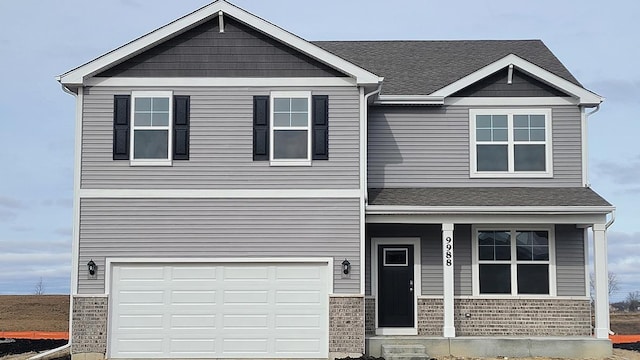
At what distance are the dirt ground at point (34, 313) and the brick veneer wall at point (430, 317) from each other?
1487cm

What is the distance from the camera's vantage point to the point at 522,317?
18469 millimetres

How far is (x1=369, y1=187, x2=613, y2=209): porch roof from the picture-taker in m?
17.6

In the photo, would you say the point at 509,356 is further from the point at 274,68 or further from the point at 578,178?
the point at 274,68

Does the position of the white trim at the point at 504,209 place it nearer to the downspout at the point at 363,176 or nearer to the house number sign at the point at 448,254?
the downspout at the point at 363,176

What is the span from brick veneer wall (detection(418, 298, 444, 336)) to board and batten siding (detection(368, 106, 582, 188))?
8.46 feet

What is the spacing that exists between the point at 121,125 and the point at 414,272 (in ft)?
22.7

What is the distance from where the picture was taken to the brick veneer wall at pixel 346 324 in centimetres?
1694

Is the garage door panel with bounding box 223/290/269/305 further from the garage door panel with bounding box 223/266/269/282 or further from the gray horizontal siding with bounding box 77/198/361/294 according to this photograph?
the gray horizontal siding with bounding box 77/198/361/294

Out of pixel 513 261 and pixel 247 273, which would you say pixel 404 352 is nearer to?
pixel 247 273

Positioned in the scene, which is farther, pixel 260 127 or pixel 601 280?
pixel 260 127

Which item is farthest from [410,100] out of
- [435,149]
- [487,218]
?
[487,218]

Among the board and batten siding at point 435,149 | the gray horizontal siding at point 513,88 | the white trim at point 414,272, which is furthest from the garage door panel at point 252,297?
the gray horizontal siding at point 513,88

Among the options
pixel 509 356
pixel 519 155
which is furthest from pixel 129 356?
pixel 519 155

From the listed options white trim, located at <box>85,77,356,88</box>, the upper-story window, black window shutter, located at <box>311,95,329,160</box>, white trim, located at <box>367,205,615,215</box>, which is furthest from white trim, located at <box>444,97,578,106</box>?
the upper-story window
